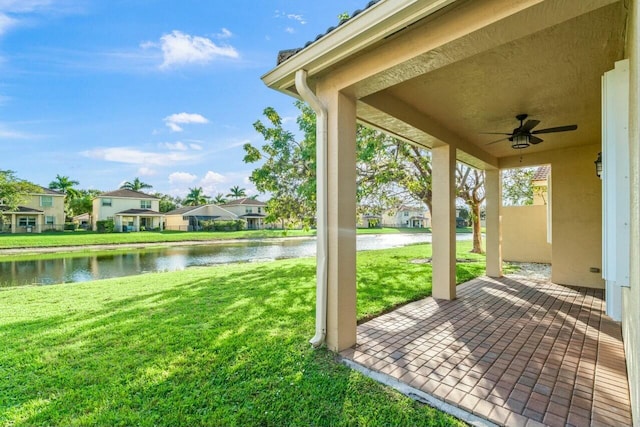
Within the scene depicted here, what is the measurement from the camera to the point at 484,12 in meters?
2.16

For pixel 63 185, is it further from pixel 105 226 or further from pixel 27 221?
pixel 105 226

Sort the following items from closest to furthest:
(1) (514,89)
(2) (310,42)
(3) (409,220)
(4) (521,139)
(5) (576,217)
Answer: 1. (2) (310,42)
2. (1) (514,89)
3. (4) (521,139)
4. (5) (576,217)
5. (3) (409,220)

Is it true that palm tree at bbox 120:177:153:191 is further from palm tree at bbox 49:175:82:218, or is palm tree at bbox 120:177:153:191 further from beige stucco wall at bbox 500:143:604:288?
beige stucco wall at bbox 500:143:604:288

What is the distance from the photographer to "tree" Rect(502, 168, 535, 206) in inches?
593

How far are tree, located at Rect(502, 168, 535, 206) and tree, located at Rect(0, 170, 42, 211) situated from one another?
3760 centimetres

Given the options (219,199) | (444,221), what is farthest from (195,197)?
(444,221)

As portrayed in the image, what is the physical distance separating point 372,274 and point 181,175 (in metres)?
58.3

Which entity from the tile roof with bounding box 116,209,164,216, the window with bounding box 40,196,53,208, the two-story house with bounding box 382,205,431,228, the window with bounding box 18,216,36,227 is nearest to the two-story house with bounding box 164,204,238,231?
the tile roof with bounding box 116,209,164,216

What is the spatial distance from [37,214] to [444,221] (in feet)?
136

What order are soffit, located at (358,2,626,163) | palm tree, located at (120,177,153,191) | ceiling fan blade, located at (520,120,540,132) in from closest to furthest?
soffit, located at (358,2,626,163) < ceiling fan blade, located at (520,120,540,132) < palm tree, located at (120,177,153,191)

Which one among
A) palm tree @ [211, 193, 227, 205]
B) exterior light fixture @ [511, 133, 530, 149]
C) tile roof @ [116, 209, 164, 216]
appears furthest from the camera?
palm tree @ [211, 193, 227, 205]

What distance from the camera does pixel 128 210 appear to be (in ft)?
122

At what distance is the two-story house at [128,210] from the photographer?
35531mm

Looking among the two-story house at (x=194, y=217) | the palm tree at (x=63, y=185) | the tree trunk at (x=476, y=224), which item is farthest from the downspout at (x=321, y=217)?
the palm tree at (x=63, y=185)
